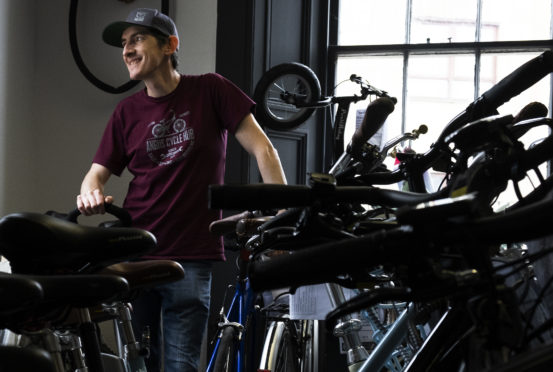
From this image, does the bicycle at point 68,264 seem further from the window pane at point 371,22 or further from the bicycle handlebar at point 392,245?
the window pane at point 371,22

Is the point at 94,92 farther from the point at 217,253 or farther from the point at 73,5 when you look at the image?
the point at 217,253

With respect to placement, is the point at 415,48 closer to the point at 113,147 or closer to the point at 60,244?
the point at 113,147

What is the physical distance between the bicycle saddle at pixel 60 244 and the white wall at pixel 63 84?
8.73ft

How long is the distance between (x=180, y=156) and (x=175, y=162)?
2 centimetres

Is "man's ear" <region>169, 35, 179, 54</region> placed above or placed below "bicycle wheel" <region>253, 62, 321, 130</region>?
above

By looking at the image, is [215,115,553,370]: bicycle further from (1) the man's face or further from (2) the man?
(1) the man's face

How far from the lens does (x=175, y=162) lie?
2416 millimetres

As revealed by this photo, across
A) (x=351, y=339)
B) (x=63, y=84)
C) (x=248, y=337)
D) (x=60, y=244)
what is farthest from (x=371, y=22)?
(x=60, y=244)

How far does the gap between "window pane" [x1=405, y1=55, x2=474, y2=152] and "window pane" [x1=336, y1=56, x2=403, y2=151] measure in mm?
51

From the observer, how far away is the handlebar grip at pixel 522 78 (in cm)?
108

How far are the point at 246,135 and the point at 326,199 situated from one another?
164cm

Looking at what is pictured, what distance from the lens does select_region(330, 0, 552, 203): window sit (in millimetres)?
3900

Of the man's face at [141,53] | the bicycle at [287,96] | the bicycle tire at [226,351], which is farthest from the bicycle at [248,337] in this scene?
the bicycle at [287,96]

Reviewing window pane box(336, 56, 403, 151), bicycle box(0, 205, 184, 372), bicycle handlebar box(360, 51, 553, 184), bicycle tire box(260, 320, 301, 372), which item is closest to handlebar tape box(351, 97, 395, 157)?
bicycle handlebar box(360, 51, 553, 184)
